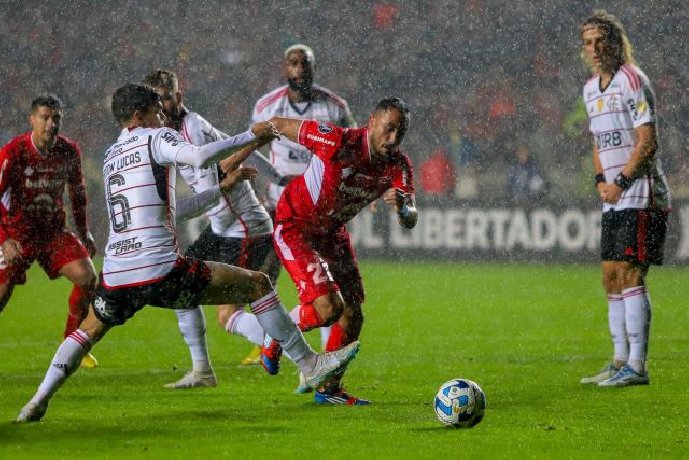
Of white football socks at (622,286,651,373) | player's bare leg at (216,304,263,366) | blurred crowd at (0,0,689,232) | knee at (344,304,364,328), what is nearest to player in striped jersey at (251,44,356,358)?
player's bare leg at (216,304,263,366)

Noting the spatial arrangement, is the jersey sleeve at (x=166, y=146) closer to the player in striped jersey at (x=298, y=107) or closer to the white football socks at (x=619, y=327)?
the white football socks at (x=619, y=327)

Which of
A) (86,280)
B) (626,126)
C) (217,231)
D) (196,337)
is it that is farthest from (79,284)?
(626,126)

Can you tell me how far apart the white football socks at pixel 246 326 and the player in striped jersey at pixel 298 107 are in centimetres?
238

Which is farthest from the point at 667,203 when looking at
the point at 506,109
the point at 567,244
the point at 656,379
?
the point at 506,109

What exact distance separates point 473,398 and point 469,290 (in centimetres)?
824

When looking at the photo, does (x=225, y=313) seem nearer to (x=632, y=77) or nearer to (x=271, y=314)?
(x=271, y=314)

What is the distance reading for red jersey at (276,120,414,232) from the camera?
6070 millimetres

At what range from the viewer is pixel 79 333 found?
5609mm

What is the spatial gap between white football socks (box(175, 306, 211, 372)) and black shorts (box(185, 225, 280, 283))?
0.48 m

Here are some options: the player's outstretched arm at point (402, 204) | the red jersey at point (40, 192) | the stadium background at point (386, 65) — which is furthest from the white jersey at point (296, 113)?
the stadium background at point (386, 65)

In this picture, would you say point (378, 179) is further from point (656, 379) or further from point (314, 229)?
point (656, 379)

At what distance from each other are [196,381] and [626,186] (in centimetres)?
280

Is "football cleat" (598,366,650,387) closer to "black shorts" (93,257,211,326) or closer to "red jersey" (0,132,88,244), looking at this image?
"black shorts" (93,257,211,326)

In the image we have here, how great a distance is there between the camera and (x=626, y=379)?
23.1 feet
